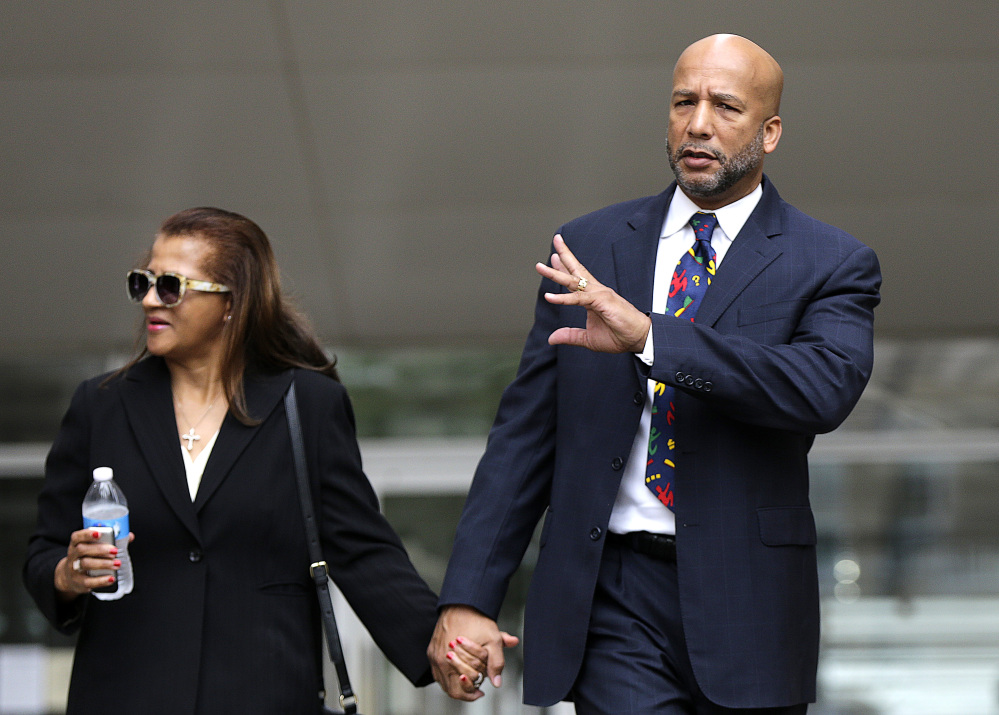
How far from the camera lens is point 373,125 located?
22.8 feet

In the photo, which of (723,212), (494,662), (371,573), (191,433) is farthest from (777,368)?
(191,433)

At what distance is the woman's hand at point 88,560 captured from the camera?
334cm

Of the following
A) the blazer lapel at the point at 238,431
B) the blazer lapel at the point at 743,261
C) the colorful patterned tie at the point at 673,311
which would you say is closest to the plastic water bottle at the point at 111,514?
the blazer lapel at the point at 238,431

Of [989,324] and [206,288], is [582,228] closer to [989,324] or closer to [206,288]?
[206,288]

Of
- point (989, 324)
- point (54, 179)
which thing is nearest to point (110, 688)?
point (54, 179)

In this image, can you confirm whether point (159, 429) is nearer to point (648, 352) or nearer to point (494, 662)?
point (494, 662)

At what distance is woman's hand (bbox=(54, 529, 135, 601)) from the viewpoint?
3340mm

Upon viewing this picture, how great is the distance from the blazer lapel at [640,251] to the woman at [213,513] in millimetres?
984

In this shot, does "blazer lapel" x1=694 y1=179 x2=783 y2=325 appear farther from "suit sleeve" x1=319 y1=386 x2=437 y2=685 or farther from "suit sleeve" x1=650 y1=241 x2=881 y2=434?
"suit sleeve" x1=319 y1=386 x2=437 y2=685

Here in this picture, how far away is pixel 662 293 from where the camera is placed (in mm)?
3402

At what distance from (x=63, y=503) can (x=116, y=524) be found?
0.44 m

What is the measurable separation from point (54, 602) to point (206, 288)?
0.93 metres

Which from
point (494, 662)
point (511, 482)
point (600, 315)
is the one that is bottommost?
point (494, 662)

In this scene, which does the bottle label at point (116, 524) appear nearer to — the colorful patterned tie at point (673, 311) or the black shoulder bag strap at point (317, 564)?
the black shoulder bag strap at point (317, 564)
